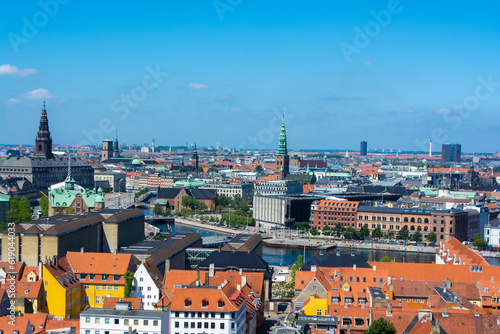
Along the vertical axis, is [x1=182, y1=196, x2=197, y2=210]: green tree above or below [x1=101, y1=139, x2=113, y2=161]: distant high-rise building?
below

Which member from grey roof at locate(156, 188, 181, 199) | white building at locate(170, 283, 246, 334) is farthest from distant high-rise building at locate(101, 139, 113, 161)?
white building at locate(170, 283, 246, 334)

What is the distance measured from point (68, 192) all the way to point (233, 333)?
1776 inches

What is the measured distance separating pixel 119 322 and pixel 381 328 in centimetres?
992

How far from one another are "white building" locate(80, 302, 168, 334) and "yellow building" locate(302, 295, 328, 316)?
699 centimetres

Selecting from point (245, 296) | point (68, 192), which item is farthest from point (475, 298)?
point (68, 192)

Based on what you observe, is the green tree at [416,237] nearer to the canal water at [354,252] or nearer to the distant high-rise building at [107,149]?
the canal water at [354,252]

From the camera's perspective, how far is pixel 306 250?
221ft

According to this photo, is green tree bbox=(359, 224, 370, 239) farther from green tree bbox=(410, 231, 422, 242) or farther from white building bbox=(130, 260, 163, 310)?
white building bbox=(130, 260, 163, 310)

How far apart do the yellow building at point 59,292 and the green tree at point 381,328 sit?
15172 millimetres

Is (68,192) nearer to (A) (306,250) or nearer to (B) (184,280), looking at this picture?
(A) (306,250)

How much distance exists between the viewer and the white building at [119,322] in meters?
27.4

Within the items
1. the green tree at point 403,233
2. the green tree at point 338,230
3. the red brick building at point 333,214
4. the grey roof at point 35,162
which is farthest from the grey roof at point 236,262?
the grey roof at point 35,162

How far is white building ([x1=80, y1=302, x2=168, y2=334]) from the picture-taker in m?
27.4

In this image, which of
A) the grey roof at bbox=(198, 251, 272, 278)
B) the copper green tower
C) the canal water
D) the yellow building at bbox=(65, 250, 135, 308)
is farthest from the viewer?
the copper green tower
